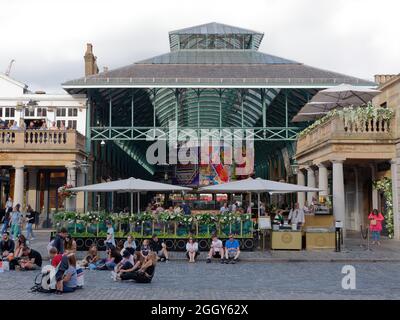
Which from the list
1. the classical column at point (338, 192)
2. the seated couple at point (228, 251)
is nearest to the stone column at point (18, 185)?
the seated couple at point (228, 251)

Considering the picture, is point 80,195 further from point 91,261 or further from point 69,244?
point 69,244

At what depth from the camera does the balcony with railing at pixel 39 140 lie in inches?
1101

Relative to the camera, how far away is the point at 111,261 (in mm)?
15023

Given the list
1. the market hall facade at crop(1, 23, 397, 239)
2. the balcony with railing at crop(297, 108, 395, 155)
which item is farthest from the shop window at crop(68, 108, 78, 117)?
the balcony with railing at crop(297, 108, 395, 155)

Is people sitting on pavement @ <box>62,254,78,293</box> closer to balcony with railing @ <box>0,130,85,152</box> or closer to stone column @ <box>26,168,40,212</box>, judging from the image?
balcony with railing @ <box>0,130,85,152</box>

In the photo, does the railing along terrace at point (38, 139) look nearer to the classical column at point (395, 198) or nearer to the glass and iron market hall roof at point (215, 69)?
the glass and iron market hall roof at point (215, 69)

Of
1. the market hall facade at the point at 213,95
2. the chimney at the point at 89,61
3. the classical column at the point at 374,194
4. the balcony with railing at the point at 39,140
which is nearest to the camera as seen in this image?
the classical column at the point at 374,194

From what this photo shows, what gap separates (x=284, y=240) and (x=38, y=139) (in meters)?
15.1

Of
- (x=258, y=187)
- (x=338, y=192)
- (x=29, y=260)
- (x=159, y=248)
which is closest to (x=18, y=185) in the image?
(x=159, y=248)

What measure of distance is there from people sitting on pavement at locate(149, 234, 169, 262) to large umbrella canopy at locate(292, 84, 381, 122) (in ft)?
37.3

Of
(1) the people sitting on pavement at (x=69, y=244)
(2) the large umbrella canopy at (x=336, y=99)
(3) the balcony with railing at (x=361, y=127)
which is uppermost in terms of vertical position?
(2) the large umbrella canopy at (x=336, y=99)

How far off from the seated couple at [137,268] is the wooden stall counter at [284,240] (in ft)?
25.7

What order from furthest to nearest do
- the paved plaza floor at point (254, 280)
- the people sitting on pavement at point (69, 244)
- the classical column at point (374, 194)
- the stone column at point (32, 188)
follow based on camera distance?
the stone column at point (32, 188) < the classical column at point (374, 194) < the people sitting on pavement at point (69, 244) < the paved plaza floor at point (254, 280)
